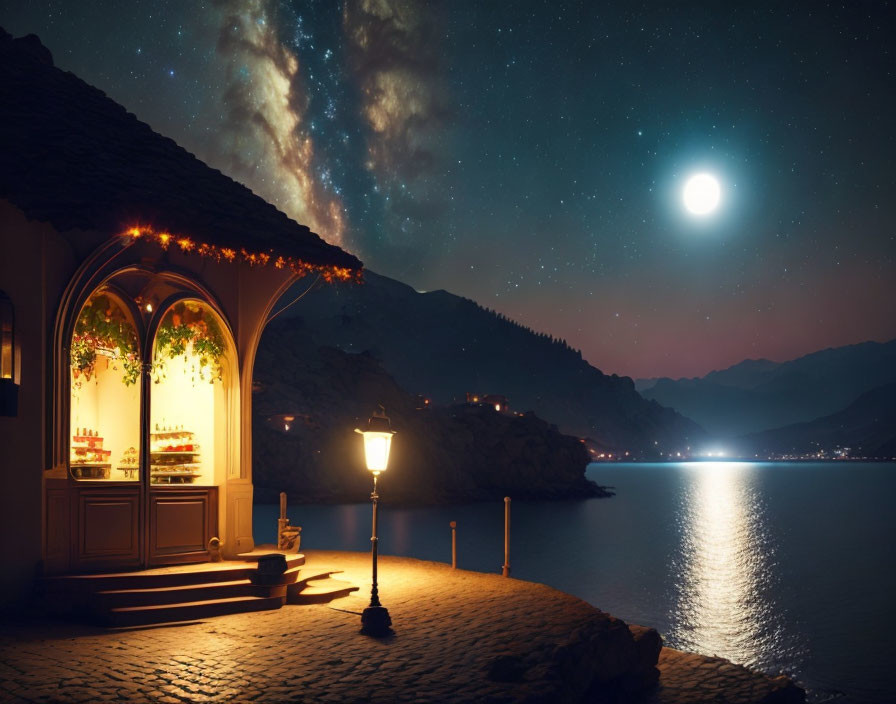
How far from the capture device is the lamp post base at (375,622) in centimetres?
938

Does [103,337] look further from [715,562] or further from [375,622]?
[715,562]

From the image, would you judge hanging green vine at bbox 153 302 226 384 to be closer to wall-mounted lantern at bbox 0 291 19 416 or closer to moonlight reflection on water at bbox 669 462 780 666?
wall-mounted lantern at bbox 0 291 19 416

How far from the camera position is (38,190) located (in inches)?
379

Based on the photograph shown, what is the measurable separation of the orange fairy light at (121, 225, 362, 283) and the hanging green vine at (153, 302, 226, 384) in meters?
1.12

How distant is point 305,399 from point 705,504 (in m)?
60.1

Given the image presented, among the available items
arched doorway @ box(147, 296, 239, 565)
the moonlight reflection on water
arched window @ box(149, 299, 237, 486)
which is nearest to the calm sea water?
the moonlight reflection on water

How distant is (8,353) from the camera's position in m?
9.65

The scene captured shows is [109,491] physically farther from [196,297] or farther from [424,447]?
[424,447]

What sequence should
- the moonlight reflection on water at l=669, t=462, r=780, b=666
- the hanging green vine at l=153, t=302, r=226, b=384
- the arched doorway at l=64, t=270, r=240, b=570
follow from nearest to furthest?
the arched doorway at l=64, t=270, r=240, b=570 → the hanging green vine at l=153, t=302, r=226, b=384 → the moonlight reflection on water at l=669, t=462, r=780, b=666

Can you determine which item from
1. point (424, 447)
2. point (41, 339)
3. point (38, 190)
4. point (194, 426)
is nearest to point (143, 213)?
point (38, 190)

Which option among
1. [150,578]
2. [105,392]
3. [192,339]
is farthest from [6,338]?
[105,392]

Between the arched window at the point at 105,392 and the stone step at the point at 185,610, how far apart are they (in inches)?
94.0

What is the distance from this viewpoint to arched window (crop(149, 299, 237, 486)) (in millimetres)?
12766

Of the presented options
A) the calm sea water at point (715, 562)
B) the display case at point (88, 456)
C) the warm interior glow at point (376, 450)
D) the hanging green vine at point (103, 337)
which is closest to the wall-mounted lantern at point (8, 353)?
the hanging green vine at point (103, 337)
